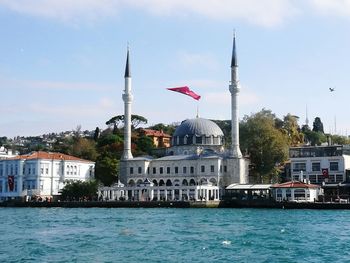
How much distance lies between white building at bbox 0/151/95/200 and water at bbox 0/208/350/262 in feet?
104

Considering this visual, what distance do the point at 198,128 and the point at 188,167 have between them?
6.37 meters

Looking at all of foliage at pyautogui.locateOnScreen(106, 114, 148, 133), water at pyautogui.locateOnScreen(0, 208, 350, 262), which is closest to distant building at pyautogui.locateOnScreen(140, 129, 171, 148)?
foliage at pyautogui.locateOnScreen(106, 114, 148, 133)

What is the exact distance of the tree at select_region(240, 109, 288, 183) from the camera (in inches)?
2544

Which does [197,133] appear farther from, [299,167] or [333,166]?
[333,166]

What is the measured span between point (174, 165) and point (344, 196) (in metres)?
19.1

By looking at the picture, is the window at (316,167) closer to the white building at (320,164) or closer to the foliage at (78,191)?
the white building at (320,164)

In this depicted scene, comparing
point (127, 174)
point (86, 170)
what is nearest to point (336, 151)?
point (127, 174)

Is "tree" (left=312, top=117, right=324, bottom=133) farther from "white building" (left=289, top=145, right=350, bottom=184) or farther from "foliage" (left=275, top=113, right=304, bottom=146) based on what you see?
"white building" (left=289, top=145, right=350, bottom=184)

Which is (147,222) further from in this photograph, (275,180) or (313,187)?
(275,180)

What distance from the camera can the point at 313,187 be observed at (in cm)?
5503

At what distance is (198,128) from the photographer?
70.7 metres

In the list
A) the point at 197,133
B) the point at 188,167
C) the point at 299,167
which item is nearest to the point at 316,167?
the point at 299,167

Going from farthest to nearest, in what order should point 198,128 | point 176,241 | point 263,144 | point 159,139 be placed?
point 159,139 < point 198,128 < point 263,144 < point 176,241

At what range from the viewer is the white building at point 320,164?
60.8 metres
